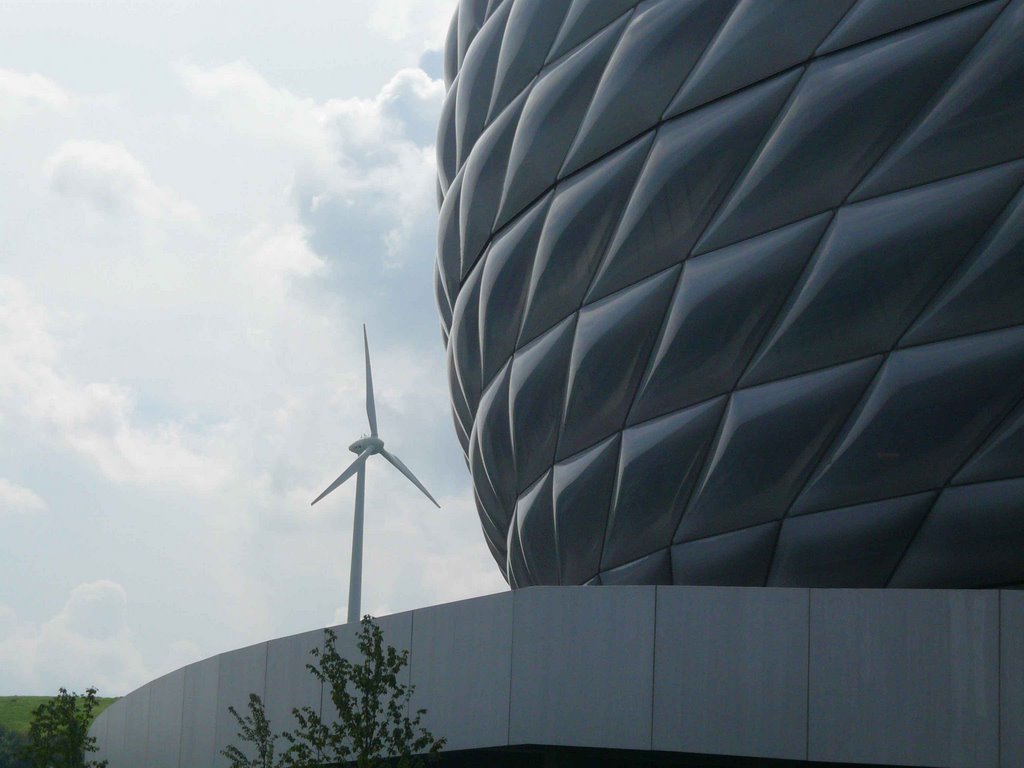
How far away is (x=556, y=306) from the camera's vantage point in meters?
19.8

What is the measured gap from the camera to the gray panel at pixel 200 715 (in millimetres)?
21312

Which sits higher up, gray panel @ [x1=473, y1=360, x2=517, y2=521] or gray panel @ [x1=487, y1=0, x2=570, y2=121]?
gray panel @ [x1=487, y1=0, x2=570, y2=121]

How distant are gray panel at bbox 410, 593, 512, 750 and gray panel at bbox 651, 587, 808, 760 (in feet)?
6.59

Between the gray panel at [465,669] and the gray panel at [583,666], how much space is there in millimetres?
209

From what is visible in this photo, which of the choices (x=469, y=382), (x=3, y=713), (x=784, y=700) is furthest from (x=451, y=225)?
(x=3, y=713)

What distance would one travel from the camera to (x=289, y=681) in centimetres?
1869

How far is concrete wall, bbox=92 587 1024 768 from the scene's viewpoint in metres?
12.4

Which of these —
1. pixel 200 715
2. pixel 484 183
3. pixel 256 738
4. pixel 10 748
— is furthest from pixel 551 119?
pixel 10 748

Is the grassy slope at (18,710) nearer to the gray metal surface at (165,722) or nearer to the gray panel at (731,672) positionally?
the gray metal surface at (165,722)

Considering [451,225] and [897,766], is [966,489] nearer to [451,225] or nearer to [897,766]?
[897,766]

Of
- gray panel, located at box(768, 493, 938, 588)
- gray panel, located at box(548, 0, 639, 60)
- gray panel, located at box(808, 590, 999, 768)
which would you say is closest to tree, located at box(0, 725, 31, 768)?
gray panel, located at box(548, 0, 639, 60)

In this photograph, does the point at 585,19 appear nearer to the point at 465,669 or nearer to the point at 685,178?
the point at 685,178

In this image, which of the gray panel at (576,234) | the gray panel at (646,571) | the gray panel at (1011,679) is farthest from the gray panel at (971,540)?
the gray panel at (576,234)

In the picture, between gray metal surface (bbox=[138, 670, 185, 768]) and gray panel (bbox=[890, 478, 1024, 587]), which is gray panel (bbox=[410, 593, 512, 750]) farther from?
gray metal surface (bbox=[138, 670, 185, 768])
